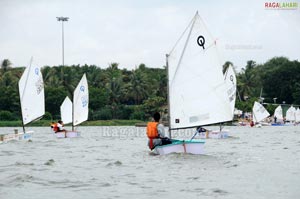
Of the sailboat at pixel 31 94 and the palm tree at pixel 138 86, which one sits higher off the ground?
the palm tree at pixel 138 86

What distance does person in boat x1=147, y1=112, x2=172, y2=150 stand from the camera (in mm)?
25234

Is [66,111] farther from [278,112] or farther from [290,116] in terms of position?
[290,116]

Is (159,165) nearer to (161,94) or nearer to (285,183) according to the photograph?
(285,183)

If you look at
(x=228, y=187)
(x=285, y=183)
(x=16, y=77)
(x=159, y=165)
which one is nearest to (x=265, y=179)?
(x=285, y=183)

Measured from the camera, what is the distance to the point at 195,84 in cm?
2627

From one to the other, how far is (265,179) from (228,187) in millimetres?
2092

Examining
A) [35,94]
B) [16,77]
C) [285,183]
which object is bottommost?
[285,183]

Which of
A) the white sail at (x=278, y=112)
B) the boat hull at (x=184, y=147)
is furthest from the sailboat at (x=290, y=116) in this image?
the boat hull at (x=184, y=147)

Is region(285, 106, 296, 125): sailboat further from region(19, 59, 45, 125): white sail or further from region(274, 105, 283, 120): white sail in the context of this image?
region(19, 59, 45, 125): white sail

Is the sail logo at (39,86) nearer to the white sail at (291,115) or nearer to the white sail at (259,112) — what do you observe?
the white sail at (259,112)

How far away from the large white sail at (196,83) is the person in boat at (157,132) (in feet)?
2.71

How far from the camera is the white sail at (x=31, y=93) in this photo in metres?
40.8

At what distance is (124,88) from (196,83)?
248 feet

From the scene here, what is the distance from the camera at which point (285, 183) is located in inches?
693
